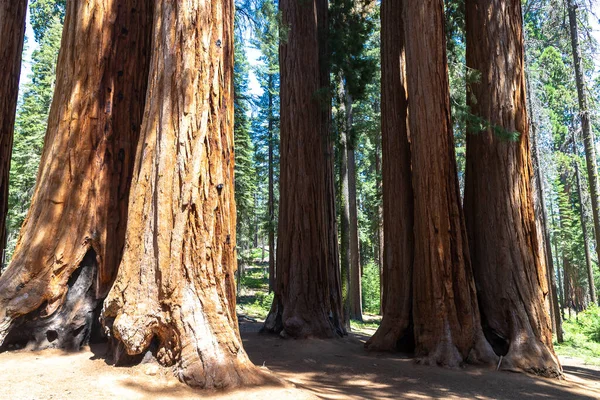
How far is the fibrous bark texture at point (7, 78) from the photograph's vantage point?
22.0 feet

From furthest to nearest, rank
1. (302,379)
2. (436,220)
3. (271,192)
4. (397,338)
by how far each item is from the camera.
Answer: (271,192) < (397,338) < (436,220) < (302,379)

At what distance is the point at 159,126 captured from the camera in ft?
13.7

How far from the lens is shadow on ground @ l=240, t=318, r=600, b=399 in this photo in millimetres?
4918

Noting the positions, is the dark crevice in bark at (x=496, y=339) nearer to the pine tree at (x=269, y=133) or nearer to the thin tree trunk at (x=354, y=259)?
the thin tree trunk at (x=354, y=259)

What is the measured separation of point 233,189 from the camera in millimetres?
4164

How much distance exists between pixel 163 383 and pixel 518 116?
681 centimetres

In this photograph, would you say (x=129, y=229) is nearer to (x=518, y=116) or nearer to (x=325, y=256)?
(x=325, y=256)

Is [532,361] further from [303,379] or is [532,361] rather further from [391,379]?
[303,379]

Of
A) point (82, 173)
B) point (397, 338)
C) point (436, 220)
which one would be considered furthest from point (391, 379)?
point (82, 173)

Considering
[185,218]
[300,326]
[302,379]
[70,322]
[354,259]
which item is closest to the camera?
[185,218]

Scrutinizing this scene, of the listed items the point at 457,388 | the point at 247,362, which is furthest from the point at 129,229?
the point at 457,388

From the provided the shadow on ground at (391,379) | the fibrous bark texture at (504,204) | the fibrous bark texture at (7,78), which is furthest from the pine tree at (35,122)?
the fibrous bark texture at (504,204)

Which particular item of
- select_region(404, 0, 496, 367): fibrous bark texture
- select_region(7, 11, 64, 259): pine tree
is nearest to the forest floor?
select_region(404, 0, 496, 367): fibrous bark texture

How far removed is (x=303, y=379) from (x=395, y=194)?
373 centimetres
